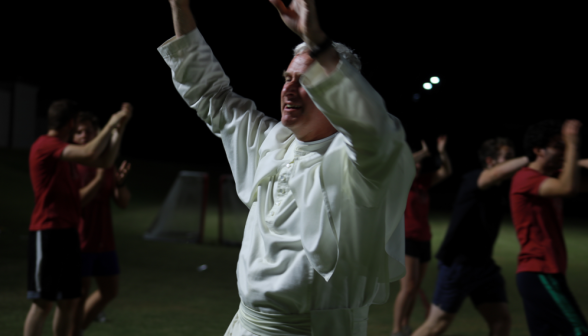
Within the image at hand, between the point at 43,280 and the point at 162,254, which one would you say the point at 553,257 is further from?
the point at 162,254

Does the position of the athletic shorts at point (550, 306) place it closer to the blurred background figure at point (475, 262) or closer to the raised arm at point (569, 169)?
the raised arm at point (569, 169)

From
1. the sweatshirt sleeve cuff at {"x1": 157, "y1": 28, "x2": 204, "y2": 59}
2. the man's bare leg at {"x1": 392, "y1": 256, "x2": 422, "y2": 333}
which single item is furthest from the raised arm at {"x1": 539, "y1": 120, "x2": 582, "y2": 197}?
the sweatshirt sleeve cuff at {"x1": 157, "y1": 28, "x2": 204, "y2": 59}

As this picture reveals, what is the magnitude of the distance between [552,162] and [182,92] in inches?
96.7

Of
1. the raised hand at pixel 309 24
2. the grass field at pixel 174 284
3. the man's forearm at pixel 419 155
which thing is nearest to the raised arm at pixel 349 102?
the raised hand at pixel 309 24

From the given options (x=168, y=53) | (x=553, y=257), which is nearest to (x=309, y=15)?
(x=168, y=53)

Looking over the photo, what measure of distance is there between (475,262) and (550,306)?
33.6 inches

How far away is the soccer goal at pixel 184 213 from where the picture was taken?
392 inches

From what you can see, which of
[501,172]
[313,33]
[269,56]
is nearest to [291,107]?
[313,33]

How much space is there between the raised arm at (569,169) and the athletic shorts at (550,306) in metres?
0.50

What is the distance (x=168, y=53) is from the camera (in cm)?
208

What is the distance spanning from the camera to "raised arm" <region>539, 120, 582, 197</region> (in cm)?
324

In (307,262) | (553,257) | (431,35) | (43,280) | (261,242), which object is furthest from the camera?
(431,35)

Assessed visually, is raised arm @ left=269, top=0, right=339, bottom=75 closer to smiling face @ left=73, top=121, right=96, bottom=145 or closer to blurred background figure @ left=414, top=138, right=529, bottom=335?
blurred background figure @ left=414, top=138, right=529, bottom=335

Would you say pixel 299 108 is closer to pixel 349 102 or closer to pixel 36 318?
pixel 349 102
